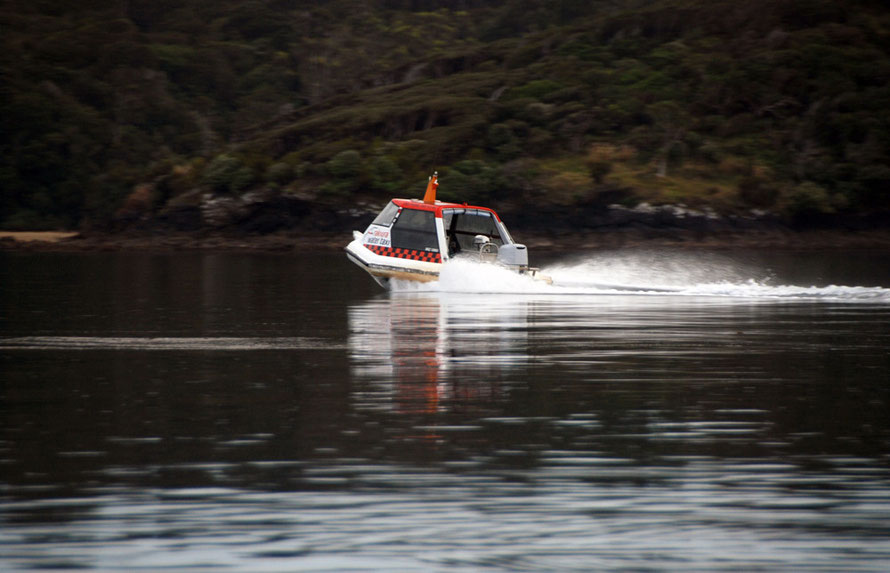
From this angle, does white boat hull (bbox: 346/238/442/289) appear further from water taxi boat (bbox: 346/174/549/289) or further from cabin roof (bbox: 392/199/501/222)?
cabin roof (bbox: 392/199/501/222)

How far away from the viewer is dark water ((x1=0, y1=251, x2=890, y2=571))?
7.71m

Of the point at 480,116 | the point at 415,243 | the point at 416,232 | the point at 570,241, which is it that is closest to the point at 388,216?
the point at 416,232

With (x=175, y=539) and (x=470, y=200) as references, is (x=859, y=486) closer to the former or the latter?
(x=175, y=539)

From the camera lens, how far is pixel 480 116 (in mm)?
97250

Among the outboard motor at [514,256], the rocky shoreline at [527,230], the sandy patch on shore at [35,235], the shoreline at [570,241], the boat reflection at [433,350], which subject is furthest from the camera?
the sandy patch on shore at [35,235]

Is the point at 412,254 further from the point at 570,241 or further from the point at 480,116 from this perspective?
the point at 480,116

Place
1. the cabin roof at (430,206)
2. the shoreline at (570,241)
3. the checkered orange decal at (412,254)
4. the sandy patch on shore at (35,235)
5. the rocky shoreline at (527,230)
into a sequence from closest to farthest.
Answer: the cabin roof at (430,206) < the checkered orange decal at (412,254) < the shoreline at (570,241) < the rocky shoreline at (527,230) < the sandy patch on shore at (35,235)

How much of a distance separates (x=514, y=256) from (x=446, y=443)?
19128 millimetres

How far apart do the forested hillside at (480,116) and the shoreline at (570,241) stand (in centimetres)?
296

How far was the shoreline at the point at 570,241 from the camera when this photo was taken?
76.5 metres

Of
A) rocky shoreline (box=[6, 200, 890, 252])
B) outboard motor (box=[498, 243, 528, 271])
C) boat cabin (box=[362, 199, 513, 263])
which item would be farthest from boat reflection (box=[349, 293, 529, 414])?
rocky shoreline (box=[6, 200, 890, 252])

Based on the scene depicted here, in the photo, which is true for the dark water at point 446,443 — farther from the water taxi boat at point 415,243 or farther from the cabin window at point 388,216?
the cabin window at point 388,216

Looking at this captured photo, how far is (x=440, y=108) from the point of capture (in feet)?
332

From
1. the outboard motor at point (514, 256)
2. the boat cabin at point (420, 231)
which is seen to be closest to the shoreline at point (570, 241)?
the boat cabin at point (420, 231)
